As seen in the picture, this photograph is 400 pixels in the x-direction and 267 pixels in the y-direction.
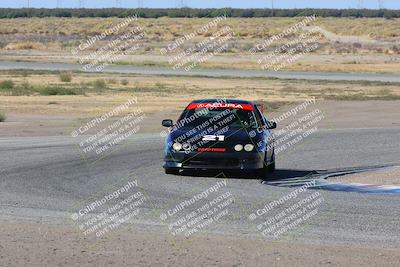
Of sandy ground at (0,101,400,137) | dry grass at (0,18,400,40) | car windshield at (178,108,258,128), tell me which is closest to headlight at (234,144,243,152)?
car windshield at (178,108,258,128)

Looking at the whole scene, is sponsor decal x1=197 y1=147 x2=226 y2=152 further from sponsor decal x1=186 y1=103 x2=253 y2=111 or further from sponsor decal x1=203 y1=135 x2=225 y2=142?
sponsor decal x1=186 y1=103 x2=253 y2=111

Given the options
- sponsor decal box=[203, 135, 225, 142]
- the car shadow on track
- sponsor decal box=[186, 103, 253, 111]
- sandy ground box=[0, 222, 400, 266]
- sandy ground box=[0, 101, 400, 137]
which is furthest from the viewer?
sandy ground box=[0, 101, 400, 137]

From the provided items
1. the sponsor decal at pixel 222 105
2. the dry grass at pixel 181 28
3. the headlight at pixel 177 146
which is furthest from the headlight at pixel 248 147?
the dry grass at pixel 181 28

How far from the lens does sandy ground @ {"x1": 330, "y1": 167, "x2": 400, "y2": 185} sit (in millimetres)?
18203

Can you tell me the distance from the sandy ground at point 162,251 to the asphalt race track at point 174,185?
60 centimetres

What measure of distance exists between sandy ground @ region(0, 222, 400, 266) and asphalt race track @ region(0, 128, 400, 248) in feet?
1.98

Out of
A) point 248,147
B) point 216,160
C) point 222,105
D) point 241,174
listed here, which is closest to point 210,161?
point 216,160

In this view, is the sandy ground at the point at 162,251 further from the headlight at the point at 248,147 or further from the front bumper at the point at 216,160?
the headlight at the point at 248,147

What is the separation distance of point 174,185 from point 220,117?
270cm

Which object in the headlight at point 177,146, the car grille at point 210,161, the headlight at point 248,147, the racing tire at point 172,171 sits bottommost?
the racing tire at point 172,171

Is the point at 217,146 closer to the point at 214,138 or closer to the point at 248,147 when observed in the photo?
the point at 214,138

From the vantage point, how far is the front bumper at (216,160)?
60.3 feet

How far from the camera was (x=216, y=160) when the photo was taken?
1842 centimetres

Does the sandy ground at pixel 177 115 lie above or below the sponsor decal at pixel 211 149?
below
